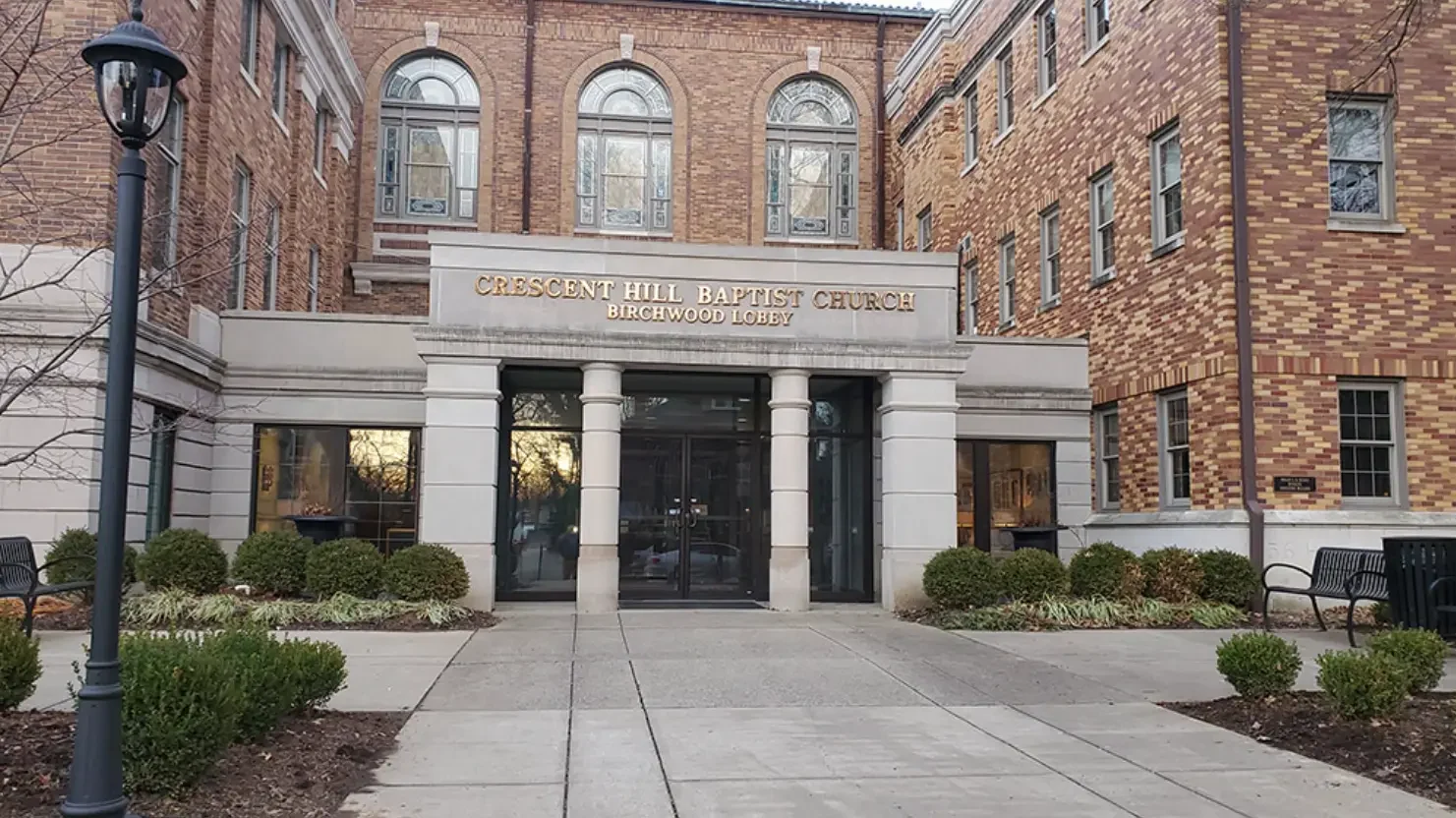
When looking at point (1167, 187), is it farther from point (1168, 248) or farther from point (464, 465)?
point (464, 465)

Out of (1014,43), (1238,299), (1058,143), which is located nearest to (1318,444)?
(1238,299)

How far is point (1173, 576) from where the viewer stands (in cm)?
1371

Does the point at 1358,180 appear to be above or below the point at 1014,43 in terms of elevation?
below

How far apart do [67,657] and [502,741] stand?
499cm

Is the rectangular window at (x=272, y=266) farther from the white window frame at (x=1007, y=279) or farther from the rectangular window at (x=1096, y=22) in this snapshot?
the rectangular window at (x=1096, y=22)

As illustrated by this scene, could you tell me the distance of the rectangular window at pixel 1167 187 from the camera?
15781 mm

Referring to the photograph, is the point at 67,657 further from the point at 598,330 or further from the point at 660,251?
the point at 660,251

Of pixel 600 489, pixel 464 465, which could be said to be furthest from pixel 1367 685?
pixel 464 465

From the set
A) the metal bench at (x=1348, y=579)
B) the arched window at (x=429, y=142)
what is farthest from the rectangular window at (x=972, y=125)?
the metal bench at (x=1348, y=579)

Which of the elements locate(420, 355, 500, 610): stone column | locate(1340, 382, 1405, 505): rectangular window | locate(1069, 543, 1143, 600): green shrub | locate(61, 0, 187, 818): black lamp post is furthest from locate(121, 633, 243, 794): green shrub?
locate(1340, 382, 1405, 505): rectangular window

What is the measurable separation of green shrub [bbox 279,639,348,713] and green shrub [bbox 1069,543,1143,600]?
9204mm

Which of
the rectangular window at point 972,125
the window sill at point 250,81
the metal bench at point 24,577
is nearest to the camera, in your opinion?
the metal bench at point 24,577

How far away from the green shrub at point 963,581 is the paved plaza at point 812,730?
4.26ft

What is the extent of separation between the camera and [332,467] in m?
16.9
